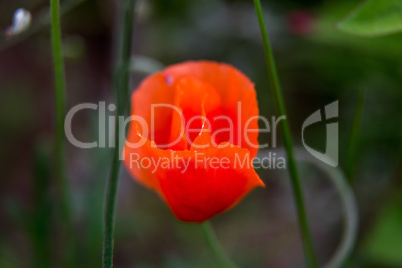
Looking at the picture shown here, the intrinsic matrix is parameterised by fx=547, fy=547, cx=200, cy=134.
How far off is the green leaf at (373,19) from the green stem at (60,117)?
0.29m

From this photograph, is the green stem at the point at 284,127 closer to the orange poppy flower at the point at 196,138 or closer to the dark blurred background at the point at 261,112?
the orange poppy flower at the point at 196,138

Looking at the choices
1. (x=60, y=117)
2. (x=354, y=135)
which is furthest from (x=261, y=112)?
(x=60, y=117)

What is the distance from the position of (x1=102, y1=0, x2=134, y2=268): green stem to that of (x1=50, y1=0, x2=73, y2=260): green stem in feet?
0.19

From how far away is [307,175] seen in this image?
3.43 feet

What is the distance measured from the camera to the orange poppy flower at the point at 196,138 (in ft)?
1.40

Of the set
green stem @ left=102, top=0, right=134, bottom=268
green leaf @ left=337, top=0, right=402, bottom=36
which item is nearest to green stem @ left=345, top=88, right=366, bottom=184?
green leaf @ left=337, top=0, right=402, bottom=36

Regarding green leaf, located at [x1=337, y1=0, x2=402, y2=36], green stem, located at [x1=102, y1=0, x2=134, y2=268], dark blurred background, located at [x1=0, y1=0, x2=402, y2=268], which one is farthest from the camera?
dark blurred background, located at [x1=0, y1=0, x2=402, y2=268]

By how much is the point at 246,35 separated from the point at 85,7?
1.14ft

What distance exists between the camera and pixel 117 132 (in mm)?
469

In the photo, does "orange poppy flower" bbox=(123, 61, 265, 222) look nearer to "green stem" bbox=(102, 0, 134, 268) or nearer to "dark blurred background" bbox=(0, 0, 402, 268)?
"green stem" bbox=(102, 0, 134, 268)

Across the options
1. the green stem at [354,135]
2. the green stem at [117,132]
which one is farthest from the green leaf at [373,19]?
the green stem at [117,132]

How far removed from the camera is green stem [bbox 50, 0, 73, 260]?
461mm

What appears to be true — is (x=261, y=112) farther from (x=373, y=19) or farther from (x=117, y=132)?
(x=117, y=132)

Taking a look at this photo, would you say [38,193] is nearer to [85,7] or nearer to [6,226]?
[6,226]
